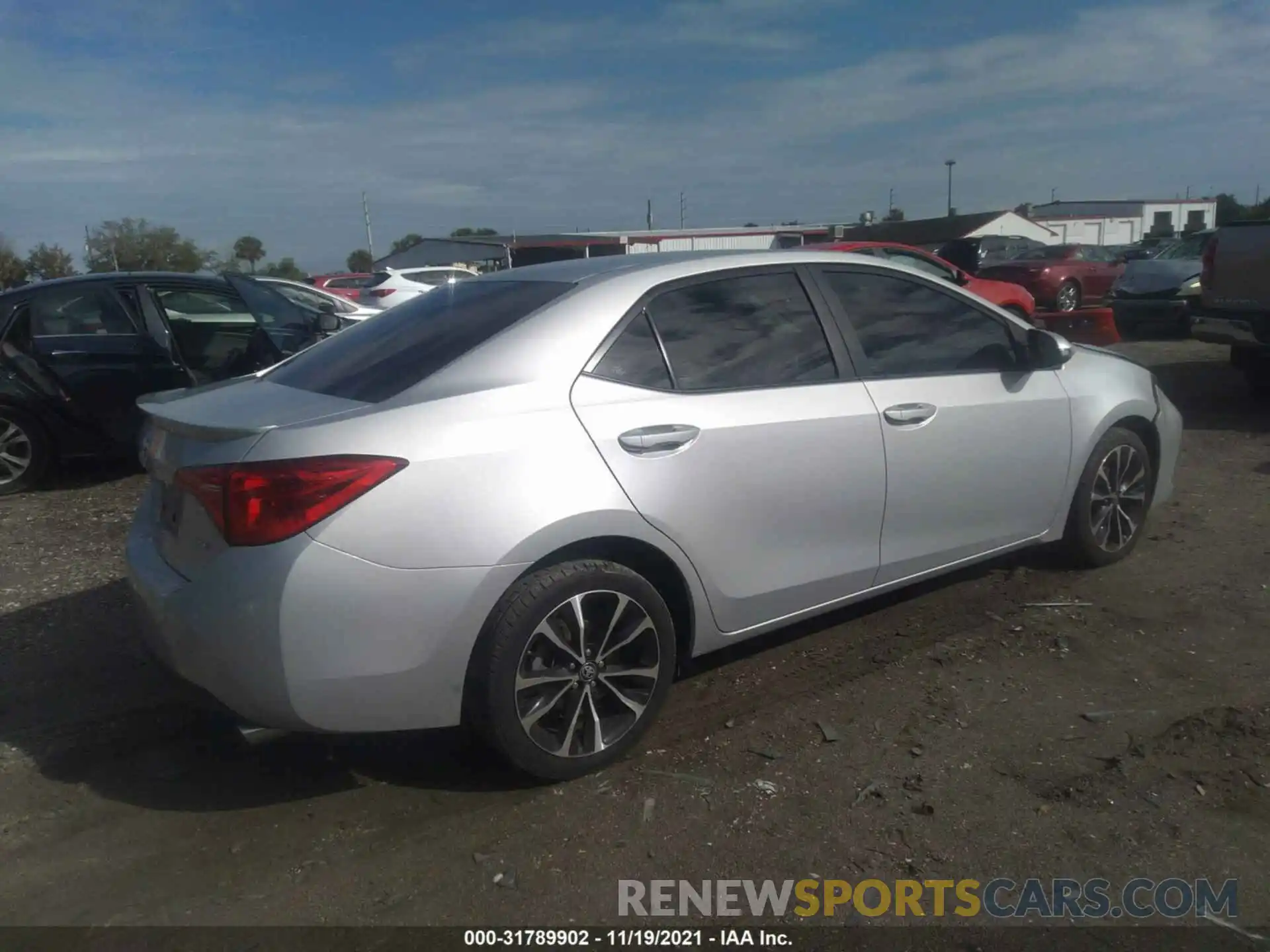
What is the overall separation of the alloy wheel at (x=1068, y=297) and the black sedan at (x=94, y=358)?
51.8 ft

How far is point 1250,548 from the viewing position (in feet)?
18.1

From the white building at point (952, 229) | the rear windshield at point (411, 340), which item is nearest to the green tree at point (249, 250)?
the white building at point (952, 229)

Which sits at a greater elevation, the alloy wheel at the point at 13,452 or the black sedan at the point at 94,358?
the black sedan at the point at 94,358

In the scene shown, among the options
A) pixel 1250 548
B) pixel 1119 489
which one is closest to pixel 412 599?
pixel 1119 489

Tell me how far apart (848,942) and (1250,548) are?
4006 mm

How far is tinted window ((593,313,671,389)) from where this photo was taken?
3.49 meters

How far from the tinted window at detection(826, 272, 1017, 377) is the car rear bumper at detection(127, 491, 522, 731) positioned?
1.89 metres

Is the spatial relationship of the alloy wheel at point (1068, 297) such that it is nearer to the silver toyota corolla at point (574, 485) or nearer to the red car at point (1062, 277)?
the red car at point (1062, 277)

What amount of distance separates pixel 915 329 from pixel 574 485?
1883 mm

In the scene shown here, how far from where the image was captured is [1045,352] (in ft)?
15.2

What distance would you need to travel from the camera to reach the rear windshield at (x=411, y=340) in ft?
11.3

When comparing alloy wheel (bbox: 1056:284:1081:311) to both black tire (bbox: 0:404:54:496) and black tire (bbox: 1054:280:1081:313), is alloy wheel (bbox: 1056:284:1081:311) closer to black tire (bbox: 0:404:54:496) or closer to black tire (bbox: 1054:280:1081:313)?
black tire (bbox: 1054:280:1081:313)

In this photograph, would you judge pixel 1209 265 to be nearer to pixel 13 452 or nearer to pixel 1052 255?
pixel 13 452

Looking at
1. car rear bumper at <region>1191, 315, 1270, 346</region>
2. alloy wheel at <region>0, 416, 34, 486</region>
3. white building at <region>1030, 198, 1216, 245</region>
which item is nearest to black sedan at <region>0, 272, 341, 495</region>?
alloy wheel at <region>0, 416, 34, 486</region>
